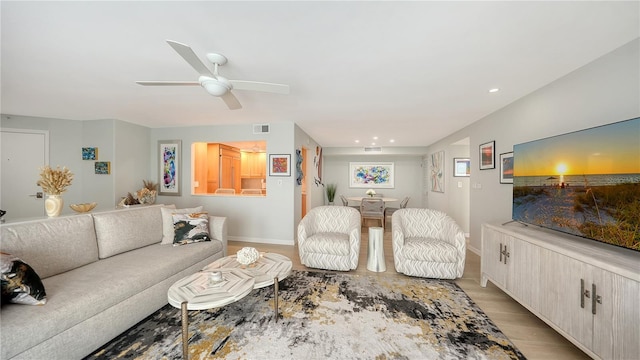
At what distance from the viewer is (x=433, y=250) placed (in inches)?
101

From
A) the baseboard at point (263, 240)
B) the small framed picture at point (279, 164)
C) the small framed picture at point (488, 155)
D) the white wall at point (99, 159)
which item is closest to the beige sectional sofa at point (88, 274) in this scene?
the baseboard at point (263, 240)

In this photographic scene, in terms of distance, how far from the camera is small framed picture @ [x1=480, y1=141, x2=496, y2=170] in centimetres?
311

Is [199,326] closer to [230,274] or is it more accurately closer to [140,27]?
[230,274]

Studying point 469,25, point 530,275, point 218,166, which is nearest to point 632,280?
point 530,275

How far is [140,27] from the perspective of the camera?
1.45 m

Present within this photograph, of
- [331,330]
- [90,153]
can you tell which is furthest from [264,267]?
[90,153]

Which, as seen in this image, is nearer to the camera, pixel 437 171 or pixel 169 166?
pixel 169 166

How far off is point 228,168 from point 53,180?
4.29 metres

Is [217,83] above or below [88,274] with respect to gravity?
above

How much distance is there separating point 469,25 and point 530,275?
2027mm

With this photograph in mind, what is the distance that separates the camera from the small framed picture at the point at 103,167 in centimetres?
382

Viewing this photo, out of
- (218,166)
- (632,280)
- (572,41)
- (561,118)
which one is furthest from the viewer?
(218,166)

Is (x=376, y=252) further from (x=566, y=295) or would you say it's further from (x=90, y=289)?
(x=90, y=289)

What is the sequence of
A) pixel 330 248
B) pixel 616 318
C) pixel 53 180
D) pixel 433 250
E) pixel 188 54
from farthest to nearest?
1. pixel 330 248
2. pixel 433 250
3. pixel 53 180
4. pixel 188 54
5. pixel 616 318
